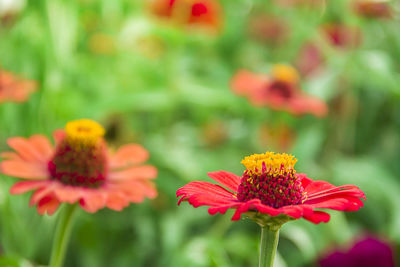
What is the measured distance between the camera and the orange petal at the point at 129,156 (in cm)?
57

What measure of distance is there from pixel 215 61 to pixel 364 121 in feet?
1.32

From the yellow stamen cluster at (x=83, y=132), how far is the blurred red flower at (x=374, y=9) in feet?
2.37

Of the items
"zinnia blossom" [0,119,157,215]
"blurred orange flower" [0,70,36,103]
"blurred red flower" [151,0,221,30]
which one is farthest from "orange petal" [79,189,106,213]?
"blurred red flower" [151,0,221,30]

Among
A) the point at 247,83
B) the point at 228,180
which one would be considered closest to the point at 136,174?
the point at 228,180

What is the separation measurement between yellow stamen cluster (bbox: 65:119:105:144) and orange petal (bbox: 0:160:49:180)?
1.8 inches

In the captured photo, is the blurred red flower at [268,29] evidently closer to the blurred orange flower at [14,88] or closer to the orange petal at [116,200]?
the blurred orange flower at [14,88]

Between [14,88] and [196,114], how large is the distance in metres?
0.56

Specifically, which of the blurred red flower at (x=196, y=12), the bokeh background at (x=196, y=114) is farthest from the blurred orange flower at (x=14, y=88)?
the blurred red flower at (x=196, y=12)

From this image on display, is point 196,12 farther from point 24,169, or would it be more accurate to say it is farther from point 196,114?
point 24,169

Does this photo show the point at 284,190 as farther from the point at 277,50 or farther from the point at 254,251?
the point at 277,50

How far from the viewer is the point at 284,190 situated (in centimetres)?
38

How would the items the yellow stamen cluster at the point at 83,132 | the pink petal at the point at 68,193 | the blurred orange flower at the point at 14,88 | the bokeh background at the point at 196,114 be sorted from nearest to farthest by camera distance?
the pink petal at the point at 68,193, the yellow stamen cluster at the point at 83,132, the blurred orange flower at the point at 14,88, the bokeh background at the point at 196,114

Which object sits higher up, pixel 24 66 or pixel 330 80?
pixel 330 80

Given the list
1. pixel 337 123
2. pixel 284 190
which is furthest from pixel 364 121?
pixel 284 190
